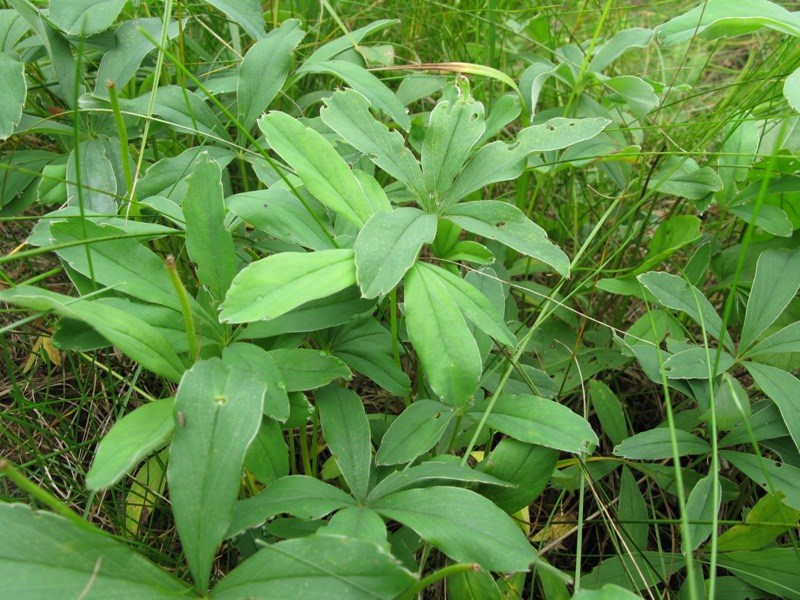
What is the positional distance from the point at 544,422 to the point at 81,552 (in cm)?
75

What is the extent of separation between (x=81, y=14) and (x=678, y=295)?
1442 millimetres

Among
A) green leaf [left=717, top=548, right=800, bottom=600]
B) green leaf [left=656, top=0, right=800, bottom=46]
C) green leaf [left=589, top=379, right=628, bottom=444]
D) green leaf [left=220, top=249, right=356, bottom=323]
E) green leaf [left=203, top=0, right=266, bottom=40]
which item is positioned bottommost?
green leaf [left=717, top=548, right=800, bottom=600]

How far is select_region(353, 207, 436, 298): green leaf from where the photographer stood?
38.1 inches

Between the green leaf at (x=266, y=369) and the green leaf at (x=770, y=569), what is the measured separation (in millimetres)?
921

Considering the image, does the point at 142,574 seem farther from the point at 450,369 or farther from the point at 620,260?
the point at 620,260

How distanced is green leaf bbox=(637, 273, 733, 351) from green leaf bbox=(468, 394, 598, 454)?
0.40m

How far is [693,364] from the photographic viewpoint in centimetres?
126

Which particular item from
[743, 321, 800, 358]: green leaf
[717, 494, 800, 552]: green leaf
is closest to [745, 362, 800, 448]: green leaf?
[743, 321, 800, 358]: green leaf

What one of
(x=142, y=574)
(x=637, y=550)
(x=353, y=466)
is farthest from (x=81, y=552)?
(x=637, y=550)

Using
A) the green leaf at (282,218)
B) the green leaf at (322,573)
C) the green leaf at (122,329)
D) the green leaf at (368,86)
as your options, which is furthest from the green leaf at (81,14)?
the green leaf at (322,573)

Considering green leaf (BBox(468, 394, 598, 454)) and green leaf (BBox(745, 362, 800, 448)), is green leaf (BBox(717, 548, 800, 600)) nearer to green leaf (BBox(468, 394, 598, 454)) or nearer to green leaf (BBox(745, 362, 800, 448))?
green leaf (BBox(745, 362, 800, 448))

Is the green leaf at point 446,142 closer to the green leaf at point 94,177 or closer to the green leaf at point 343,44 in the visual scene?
the green leaf at point 343,44

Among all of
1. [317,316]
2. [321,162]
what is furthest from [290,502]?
[321,162]

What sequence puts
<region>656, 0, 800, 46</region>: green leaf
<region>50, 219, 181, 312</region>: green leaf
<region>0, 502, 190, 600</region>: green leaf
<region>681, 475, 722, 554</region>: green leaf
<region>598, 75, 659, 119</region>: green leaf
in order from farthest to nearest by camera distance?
1. <region>598, 75, 659, 119</region>: green leaf
2. <region>656, 0, 800, 46</region>: green leaf
3. <region>681, 475, 722, 554</region>: green leaf
4. <region>50, 219, 181, 312</region>: green leaf
5. <region>0, 502, 190, 600</region>: green leaf
